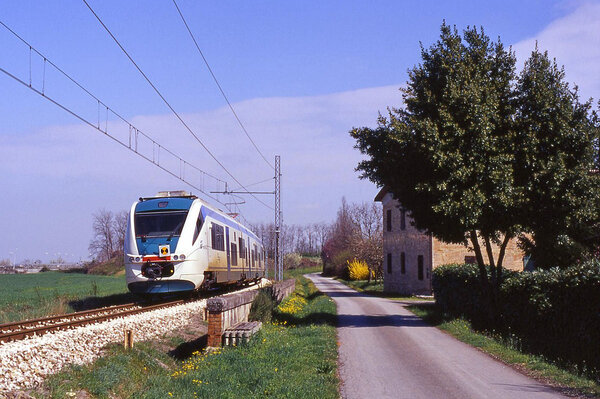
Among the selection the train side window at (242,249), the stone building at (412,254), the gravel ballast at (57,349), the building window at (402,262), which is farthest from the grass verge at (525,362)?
the building window at (402,262)

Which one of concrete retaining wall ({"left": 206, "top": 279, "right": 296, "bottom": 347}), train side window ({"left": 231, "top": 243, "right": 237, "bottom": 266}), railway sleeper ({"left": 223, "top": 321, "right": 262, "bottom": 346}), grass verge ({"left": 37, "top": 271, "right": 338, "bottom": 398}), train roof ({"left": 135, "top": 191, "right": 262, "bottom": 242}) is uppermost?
train roof ({"left": 135, "top": 191, "right": 262, "bottom": 242})

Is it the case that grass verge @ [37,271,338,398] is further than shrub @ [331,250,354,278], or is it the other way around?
shrub @ [331,250,354,278]

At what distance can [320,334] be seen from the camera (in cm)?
1529

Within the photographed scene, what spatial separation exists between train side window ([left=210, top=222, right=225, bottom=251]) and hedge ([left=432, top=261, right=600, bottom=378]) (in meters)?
9.24

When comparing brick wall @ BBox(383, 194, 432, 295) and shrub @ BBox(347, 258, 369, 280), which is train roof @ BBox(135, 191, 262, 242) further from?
shrub @ BBox(347, 258, 369, 280)

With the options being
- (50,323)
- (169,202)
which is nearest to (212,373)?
(50,323)

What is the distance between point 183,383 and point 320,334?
6.90 metres

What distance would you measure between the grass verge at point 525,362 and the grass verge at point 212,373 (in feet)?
11.5

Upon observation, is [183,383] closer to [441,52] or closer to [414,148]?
[414,148]

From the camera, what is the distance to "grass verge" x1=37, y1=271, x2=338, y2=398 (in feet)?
27.1

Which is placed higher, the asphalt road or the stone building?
the stone building

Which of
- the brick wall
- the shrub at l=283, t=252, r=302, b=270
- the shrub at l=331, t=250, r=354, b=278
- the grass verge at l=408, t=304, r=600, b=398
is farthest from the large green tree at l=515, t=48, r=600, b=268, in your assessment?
the shrub at l=283, t=252, r=302, b=270

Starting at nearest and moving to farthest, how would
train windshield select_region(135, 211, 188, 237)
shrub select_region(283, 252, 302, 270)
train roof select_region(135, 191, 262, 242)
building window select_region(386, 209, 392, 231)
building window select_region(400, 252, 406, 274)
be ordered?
train windshield select_region(135, 211, 188, 237) < train roof select_region(135, 191, 262, 242) < building window select_region(400, 252, 406, 274) < building window select_region(386, 209, 392, 231) < shrub select_region(283, 252, 302, 270)

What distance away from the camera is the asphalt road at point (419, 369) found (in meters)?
9.34
